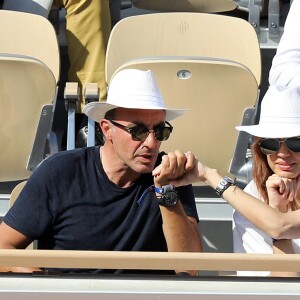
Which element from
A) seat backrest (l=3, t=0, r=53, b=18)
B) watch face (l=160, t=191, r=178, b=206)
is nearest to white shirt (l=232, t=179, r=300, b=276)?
watch face (l=160, t=191, r=178, b=206)

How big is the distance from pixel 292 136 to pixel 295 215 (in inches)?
9.9

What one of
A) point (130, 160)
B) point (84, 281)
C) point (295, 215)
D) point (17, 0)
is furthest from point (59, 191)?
point (17, 0)

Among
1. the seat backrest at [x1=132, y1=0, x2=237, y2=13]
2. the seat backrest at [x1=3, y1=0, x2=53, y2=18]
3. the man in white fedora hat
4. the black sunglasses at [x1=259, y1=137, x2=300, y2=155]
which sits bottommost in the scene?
the seat backrest at [x1=132, y1=0, x2=237, y2=13]

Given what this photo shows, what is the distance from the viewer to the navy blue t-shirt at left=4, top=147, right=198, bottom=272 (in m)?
2.92

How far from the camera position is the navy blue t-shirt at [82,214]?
292cm

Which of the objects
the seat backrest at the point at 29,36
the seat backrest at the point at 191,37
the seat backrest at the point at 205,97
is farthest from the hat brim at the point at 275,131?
the seat backrest at the point at 29,36

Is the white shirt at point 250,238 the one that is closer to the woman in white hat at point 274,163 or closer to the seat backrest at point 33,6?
the woman in white hat at point 274,163

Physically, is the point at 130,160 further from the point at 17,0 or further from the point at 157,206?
the point at 17,0

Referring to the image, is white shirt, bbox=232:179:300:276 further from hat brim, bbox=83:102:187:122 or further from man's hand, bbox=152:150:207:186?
hat brim, bbox=83:102:187:122

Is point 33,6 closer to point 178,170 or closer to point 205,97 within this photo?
point 205,97

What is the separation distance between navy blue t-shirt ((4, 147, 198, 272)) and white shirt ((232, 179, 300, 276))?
0.67 feet

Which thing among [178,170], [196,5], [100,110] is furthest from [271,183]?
[196,5]

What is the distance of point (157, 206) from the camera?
9.72 ft

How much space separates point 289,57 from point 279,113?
0.64 meters
